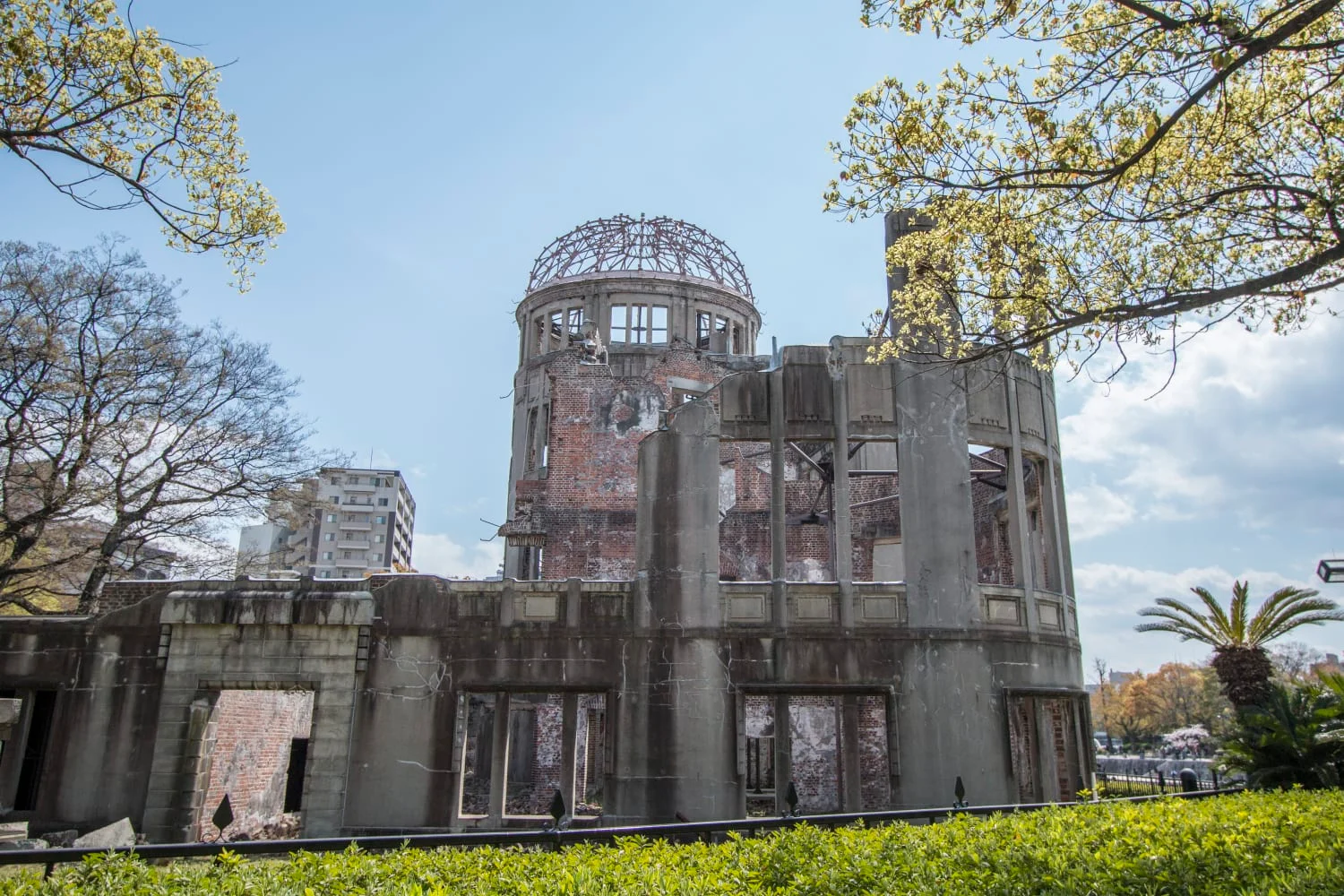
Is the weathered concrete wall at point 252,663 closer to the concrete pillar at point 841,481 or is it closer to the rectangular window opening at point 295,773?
the rectangular window opening at point 295,773

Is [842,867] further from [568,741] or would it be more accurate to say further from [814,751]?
[814,751]

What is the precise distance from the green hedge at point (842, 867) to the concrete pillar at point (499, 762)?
9605 millimetres

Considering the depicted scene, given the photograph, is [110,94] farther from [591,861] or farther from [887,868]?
[887,868]

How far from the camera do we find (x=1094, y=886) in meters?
5.52

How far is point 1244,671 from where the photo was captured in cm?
2219

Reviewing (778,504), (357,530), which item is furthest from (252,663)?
(357,530)

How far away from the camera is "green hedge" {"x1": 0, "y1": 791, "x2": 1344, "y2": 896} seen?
546 centimetres

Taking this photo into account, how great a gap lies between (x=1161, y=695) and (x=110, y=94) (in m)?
91.8

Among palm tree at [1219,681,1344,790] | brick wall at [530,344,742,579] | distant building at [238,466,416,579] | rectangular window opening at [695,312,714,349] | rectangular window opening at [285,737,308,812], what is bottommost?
rectangular window opening at [285,737,308,812]

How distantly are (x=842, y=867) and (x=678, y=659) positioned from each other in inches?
405

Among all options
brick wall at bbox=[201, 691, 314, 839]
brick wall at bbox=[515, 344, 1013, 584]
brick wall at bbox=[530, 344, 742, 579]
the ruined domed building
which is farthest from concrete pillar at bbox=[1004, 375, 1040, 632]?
brick wall at bbox=[201, 691, 314, 839]

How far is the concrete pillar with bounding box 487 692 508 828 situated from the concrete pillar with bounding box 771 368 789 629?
494 centimetres

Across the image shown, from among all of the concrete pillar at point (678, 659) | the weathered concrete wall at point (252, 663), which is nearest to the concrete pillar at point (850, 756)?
the concrete pillar at point (678, 659)

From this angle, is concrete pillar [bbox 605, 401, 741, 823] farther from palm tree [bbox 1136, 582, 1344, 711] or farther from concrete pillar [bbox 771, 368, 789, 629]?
palm tree [bbox 1136, 582, 1344, 711]
